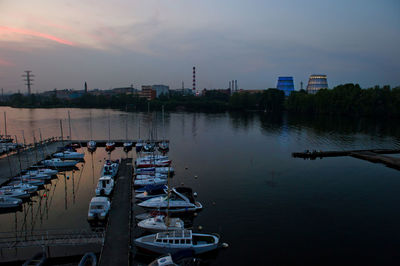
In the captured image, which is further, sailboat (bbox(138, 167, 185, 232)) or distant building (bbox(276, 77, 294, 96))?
distant building (bbox(276, 77, 294, 96))

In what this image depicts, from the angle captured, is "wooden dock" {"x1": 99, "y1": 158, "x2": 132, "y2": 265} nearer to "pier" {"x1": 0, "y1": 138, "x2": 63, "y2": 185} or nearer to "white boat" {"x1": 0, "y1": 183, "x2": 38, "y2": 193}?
"white boat" {"x1": 0, "y1": 183, "x2": 38, "y2": 193}

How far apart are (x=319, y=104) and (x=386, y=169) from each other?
70623 millimetres

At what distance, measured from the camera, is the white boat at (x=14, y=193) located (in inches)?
843

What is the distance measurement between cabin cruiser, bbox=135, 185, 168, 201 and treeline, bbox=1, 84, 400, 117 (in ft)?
120

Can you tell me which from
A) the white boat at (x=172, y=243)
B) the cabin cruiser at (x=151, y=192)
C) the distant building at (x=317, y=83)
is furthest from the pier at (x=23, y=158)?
the distant building at (x=317, y=83)

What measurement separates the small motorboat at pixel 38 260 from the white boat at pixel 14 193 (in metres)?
10.3

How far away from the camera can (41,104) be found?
14062cm

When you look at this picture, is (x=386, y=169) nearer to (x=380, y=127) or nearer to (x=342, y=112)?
(x=380, y=127)

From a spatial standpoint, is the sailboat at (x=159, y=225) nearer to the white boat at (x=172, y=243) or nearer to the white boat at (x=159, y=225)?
the white boat at (x=159, y=225)

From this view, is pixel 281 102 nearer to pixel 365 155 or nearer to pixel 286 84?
pixel 286 84

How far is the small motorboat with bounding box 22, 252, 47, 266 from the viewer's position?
514 inches

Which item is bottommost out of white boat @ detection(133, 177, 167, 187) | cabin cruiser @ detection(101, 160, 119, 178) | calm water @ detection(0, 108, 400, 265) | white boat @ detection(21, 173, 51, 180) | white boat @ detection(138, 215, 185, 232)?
calm water @ detection(0, 108, 400, 265)

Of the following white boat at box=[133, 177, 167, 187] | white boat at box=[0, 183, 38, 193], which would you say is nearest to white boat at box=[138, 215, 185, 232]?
white boat at box=[133, 177, 167, 187]

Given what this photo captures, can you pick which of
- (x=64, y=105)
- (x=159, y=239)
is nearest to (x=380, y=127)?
(x=159, y=239)
